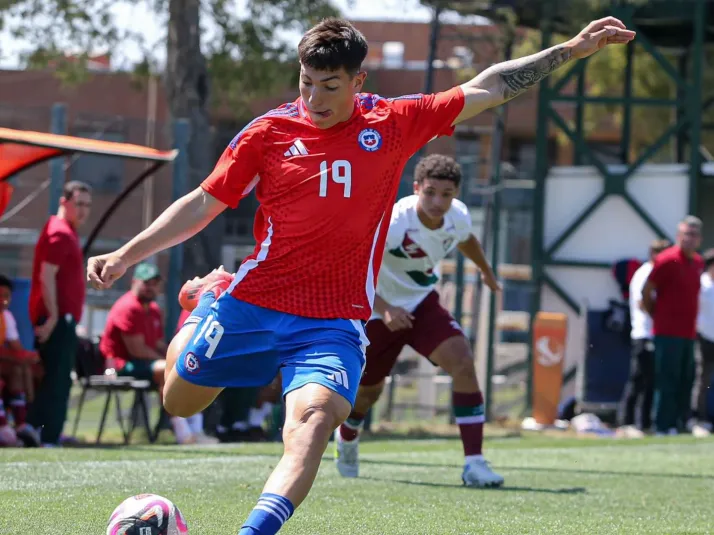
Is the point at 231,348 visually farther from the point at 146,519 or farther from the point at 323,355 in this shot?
the point at 146,519

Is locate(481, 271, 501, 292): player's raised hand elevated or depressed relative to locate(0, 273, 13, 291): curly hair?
elevated

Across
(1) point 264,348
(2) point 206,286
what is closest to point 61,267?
(2) point 206,286

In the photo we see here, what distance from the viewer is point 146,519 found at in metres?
4.93

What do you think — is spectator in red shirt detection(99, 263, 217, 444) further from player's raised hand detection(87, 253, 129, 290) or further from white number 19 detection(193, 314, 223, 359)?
player's raised hand detection(87, 253, 129, 290)

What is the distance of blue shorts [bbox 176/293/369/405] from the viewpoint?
5.02 meters

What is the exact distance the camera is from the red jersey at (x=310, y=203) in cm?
512

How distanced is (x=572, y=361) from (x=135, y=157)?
344 inches

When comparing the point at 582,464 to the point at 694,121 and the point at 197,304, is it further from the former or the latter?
the point at 694,121

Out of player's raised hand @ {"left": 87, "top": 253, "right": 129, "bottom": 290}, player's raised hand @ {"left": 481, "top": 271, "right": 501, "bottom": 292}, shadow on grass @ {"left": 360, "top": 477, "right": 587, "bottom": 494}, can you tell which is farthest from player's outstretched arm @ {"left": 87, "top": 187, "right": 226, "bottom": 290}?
player's raised hand @ {"left": 481, "top": 271, "right": 501, "bottom": 292}

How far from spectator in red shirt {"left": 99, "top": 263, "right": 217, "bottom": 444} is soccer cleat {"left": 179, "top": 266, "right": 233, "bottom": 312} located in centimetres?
643

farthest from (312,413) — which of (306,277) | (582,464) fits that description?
(582,464)

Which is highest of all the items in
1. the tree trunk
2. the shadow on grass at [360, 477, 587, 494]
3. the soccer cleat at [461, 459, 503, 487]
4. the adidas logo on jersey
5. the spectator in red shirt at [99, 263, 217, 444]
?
the tree trunk

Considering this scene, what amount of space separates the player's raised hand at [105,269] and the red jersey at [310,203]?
488 millimetres

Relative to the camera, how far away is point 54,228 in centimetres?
1118
